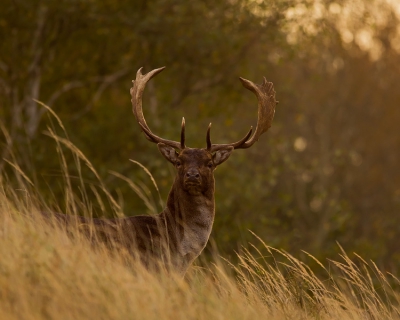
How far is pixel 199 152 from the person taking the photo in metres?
8.37

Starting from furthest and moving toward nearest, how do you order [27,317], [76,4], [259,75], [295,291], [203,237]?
→ [259,75]
[76,4]
[203,237]
[295,291]
[27,317]

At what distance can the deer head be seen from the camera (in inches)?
320

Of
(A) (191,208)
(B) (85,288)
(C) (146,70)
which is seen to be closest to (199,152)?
(A) (191,208)

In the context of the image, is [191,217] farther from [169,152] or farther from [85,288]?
[85,288]

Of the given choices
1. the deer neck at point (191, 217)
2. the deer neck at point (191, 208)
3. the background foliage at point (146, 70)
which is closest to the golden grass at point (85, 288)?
the deer neck at point (191, 217)

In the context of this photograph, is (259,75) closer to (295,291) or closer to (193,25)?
(193,25)

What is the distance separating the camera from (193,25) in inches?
644

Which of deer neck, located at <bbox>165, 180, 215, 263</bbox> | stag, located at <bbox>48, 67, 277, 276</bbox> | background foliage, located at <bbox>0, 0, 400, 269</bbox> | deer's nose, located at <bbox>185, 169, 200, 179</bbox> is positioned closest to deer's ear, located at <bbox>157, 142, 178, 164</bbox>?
stag, located at <bbox>48, 67, 277, 276</bbox>

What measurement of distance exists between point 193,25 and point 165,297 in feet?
37.6

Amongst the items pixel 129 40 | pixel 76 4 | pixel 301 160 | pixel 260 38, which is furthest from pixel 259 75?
pixel 301 160

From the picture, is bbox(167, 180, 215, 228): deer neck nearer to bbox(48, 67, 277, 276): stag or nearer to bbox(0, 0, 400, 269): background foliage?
bbox(48, 67, 277, 276): stag

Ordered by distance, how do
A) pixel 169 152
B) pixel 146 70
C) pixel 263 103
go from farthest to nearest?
pixel 146 70, pixel 263 103, pixel 169 152

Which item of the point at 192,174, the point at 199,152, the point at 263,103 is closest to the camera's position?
the point at 192,174

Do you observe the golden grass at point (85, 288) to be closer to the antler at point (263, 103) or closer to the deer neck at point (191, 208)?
the deer neck at point (191, 208)
